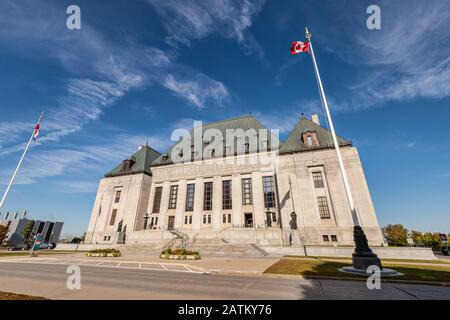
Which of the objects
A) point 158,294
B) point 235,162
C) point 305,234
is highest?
point 235,162

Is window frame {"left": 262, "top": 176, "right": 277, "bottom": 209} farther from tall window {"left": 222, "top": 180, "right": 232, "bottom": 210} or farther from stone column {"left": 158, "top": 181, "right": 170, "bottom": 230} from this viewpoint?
stone column {"left": 158, "top": 181, "right": 170, "bottom": 230}

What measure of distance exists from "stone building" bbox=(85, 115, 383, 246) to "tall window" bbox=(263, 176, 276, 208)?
0.61 ft

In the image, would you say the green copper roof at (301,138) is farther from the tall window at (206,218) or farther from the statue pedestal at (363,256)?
the statue pedestal at (363,256)

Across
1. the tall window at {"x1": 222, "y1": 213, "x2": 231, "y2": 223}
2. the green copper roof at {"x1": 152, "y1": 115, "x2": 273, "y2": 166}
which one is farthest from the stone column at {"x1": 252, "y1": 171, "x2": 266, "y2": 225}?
the green copper roof at {"x1": 152, "y1": 115, "x2": 273, "y2": 166}

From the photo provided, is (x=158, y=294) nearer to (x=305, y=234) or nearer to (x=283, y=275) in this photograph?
(x=283, y=275)

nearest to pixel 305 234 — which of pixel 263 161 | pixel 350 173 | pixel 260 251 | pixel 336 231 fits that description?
pixel 336 231

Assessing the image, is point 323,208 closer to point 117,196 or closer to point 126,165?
point 117,196

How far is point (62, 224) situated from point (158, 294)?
14381cm

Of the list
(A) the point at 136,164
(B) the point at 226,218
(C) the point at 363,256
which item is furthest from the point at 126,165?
(C) the point at 363,256

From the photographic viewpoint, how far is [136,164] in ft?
176

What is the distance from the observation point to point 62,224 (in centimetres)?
11494

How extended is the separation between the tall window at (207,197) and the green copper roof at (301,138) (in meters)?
16.7

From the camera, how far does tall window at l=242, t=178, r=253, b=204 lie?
3894 cm

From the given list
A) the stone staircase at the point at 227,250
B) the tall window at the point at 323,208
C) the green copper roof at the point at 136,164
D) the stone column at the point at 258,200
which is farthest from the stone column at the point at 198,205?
the tall window at the point at 323,208
